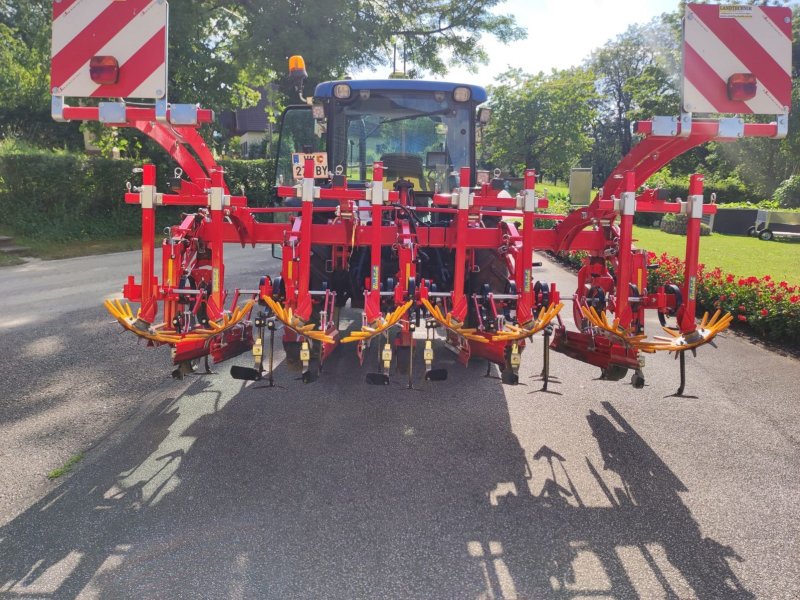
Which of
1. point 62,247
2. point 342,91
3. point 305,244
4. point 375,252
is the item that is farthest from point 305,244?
point 62,247

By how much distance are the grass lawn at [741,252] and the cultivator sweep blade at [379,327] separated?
32.7 ft

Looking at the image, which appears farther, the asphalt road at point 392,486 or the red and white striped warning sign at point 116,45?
the red and white striped warning sign at point 116,45

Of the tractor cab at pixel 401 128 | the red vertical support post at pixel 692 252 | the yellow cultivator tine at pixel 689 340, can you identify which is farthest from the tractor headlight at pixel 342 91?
the yellow cultivator tine at pixel 689 340

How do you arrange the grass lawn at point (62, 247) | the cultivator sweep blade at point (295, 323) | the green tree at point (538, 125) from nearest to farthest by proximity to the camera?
the cultivator sweep blade at point (295, 323)
the grass lawn at point (62, 247)
the green tree at point (538, 125)

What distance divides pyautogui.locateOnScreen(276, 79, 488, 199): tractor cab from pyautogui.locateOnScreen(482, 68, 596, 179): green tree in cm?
2401

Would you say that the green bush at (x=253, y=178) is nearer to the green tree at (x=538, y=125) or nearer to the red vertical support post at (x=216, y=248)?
the green tree at (x=538, y=125)

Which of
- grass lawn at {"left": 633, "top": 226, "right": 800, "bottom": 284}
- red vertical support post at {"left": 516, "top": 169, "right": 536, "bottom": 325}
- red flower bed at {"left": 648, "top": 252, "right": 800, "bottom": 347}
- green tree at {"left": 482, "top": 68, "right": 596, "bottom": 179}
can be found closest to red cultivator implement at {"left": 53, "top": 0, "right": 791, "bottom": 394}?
red vertical support post at {"left": 516, "top": 169, "right": 536, "bottom": 325}

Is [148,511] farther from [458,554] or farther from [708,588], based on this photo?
[708,588]

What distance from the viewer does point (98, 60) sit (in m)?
3.77

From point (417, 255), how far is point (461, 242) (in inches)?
19.5

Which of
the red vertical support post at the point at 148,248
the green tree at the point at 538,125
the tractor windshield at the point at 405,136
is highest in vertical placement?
the green tree at the point at 538,125

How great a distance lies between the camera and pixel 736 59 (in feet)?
12.3

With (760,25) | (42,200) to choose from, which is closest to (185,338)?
(760,25)

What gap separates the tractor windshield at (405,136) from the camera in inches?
244
